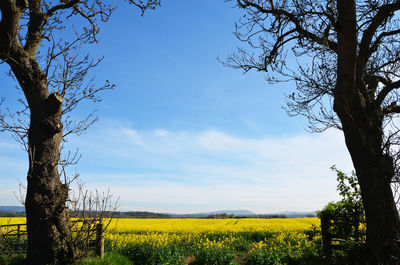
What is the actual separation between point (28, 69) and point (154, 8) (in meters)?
4.18

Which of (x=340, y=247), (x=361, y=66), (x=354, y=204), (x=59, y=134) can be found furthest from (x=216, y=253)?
(x=361, y=66)

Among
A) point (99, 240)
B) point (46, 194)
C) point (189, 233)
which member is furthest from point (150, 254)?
point (189, 233)

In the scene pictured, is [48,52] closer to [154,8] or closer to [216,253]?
[154,8]

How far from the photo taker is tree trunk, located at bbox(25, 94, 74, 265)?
21.4 ft

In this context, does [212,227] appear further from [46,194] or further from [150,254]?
[46,194]

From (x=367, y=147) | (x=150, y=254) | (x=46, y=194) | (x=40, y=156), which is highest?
(x=367, y=147)

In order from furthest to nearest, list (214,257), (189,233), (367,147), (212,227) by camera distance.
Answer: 1. (212,227)
2. (189,233)
3. (214,257)
4. (367,147)

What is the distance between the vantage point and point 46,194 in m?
6.76

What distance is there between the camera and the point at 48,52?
8227mm

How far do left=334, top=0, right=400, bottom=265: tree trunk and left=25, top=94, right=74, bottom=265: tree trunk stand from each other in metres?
6.79

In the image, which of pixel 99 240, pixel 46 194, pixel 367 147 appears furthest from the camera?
pixel 99 240

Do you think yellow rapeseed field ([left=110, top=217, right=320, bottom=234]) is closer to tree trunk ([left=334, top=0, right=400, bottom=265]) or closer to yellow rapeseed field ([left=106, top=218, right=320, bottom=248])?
yellow rapeseed field ([left=106, top=218, right=320, bottom=248])

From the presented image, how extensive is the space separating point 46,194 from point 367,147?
7.34 m

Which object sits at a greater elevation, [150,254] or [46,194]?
[46,194]
